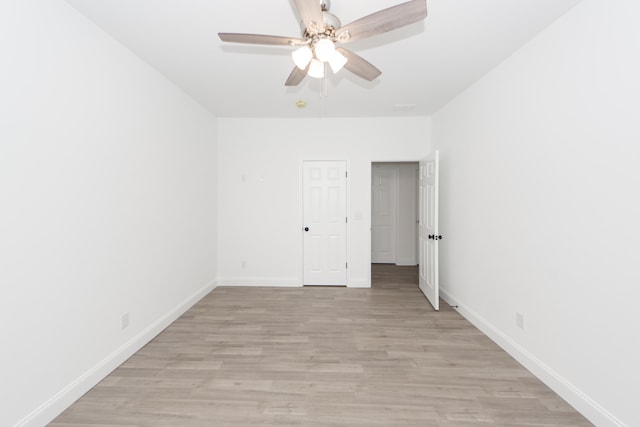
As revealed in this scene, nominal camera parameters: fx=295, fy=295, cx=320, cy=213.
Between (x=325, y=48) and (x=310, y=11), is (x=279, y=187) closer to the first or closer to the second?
(x=325, y=48)

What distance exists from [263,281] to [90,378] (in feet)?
8.73

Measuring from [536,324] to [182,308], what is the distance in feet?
11.8

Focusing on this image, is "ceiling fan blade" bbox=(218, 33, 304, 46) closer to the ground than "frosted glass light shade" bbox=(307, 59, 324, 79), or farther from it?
farther from it

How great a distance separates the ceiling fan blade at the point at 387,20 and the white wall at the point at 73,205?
1.83m

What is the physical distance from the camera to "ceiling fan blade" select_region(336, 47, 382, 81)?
1998 millimetres

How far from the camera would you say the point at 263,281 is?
469 cm

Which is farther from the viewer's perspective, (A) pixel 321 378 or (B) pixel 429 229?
(B) pixel 429 229

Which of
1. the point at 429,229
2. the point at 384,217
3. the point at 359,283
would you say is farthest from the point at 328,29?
the point at 384,217

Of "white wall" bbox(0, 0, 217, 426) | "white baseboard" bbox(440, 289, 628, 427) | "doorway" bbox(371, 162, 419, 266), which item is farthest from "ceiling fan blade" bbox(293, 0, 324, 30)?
"doorway" bbox(371, 162, 419, 266)

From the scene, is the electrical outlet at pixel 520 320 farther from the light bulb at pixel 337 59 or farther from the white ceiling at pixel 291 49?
the light bulb at pixel 337 59

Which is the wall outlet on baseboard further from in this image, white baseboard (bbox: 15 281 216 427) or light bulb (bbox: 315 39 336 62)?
light bulb (bbox: 315 39 336 62)

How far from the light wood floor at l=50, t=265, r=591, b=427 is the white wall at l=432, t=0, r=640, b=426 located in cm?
32

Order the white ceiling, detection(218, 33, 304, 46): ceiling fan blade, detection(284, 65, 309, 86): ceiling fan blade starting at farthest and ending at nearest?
detection(284, 65, 309, 86): ceiling fan blade → the white ceiling → detection(218, 33, 304, 46): ceiling fan blade

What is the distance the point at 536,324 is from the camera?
7.66ft
